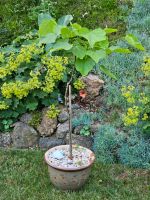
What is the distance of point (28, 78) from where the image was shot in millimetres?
5641

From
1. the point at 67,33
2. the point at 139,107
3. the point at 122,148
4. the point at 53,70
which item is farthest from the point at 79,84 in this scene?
the point at 67,33

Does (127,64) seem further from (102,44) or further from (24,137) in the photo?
(102,44)

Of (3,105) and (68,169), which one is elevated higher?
(3,105)

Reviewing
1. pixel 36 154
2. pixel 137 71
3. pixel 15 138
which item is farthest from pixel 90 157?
pixel 137 71

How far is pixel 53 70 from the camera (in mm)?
5375

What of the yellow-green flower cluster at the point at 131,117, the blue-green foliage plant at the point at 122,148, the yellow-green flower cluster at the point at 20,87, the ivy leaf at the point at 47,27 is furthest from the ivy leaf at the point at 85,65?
the yellow-green flower cluster at the point at 20,87

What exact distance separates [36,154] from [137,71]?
1.68 meters

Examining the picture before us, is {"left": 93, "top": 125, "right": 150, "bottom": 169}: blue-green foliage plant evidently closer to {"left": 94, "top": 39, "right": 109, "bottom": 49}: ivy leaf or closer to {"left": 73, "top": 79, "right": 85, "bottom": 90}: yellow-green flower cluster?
{"left": 73, "top": 79, "right": 85, "bottom": 90}: yellow-green flower cluster

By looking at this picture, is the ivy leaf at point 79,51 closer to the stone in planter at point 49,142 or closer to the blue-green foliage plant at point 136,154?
the blue-green foliage plant at point 136,154

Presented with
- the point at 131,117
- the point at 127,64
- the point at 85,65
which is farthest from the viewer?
the point at 127,64

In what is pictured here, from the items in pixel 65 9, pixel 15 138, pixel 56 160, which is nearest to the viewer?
pixel 56 160

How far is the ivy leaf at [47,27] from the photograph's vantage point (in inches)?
145

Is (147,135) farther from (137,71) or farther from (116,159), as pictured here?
(137,71)

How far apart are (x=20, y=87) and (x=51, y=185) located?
1.19m
